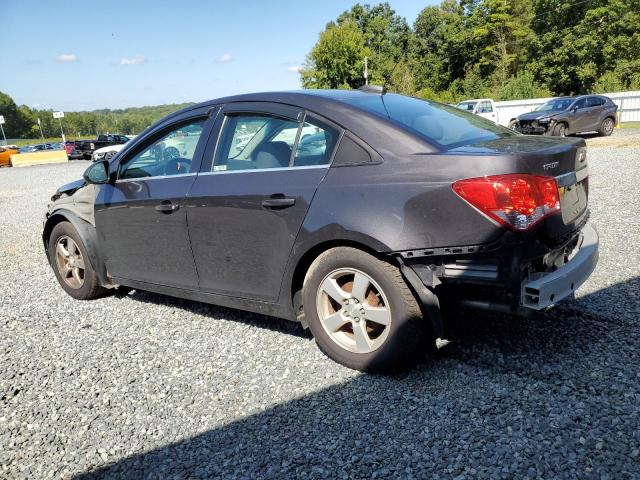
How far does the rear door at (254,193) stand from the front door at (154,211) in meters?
0.14

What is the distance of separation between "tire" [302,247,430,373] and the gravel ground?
0.15 metres

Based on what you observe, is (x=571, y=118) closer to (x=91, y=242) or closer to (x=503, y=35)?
(x=91, y=242)

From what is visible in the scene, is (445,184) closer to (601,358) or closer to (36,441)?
(601,358)

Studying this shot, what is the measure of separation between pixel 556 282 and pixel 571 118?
19367 millimetres

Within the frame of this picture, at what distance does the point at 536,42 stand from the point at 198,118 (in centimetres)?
5618

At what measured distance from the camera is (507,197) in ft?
8.21

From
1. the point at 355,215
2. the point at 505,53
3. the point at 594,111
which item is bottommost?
the point at 355,215

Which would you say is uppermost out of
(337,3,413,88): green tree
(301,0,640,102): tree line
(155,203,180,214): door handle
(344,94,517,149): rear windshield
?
(337,3,413,88): green tree

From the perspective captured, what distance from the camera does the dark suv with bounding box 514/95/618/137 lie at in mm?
19172

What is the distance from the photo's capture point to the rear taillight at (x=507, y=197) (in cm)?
250

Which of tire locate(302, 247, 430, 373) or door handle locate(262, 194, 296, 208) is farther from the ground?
door handle locate(262, 194, 296, 208)

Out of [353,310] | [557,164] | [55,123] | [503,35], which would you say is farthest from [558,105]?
[55,123]

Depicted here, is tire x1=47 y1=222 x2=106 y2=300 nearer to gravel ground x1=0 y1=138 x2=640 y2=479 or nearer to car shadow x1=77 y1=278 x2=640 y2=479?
gravel ground x1=0 y1=138 x2=640 y2=479

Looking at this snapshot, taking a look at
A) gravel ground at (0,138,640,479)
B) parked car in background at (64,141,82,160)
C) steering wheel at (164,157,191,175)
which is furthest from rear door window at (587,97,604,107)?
parked car in background at (64,141,82,160)
